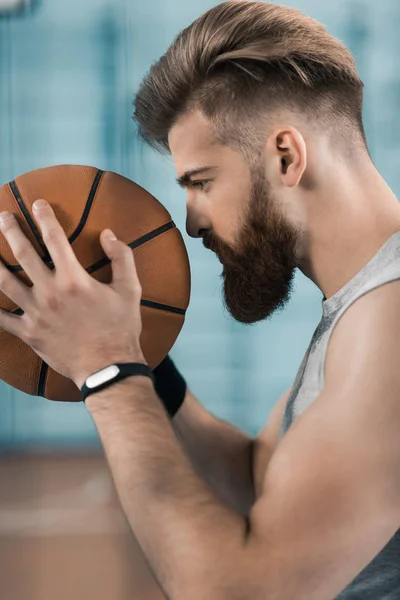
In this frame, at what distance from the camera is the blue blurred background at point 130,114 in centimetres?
357

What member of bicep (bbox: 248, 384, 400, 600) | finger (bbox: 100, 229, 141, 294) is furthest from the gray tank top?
finger (bbox: 100, 229, 141, 294)

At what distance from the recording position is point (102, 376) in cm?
75

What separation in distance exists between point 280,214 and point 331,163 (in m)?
0.08

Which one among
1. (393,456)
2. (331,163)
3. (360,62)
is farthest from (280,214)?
(360,62)

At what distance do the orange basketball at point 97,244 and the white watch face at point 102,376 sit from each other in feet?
0.39

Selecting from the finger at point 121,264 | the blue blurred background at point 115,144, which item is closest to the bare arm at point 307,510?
the finger at point 121,264

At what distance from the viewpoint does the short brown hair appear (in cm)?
87

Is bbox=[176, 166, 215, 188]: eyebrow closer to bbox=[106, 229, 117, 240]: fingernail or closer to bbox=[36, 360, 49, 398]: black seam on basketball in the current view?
bbox=[106, 229, 117, 240]: fingernail

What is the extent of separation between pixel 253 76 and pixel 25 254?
35 cm

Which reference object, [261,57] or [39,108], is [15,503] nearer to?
[39,108]

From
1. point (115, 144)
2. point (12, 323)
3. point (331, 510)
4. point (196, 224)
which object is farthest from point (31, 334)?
point (115, 144)

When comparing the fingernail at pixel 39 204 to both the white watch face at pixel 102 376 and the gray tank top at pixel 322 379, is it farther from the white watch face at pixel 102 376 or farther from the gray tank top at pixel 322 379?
the gray tank top at pixel 322 379

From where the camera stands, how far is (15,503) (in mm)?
3727

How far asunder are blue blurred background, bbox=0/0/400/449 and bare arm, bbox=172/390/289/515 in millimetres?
2420
